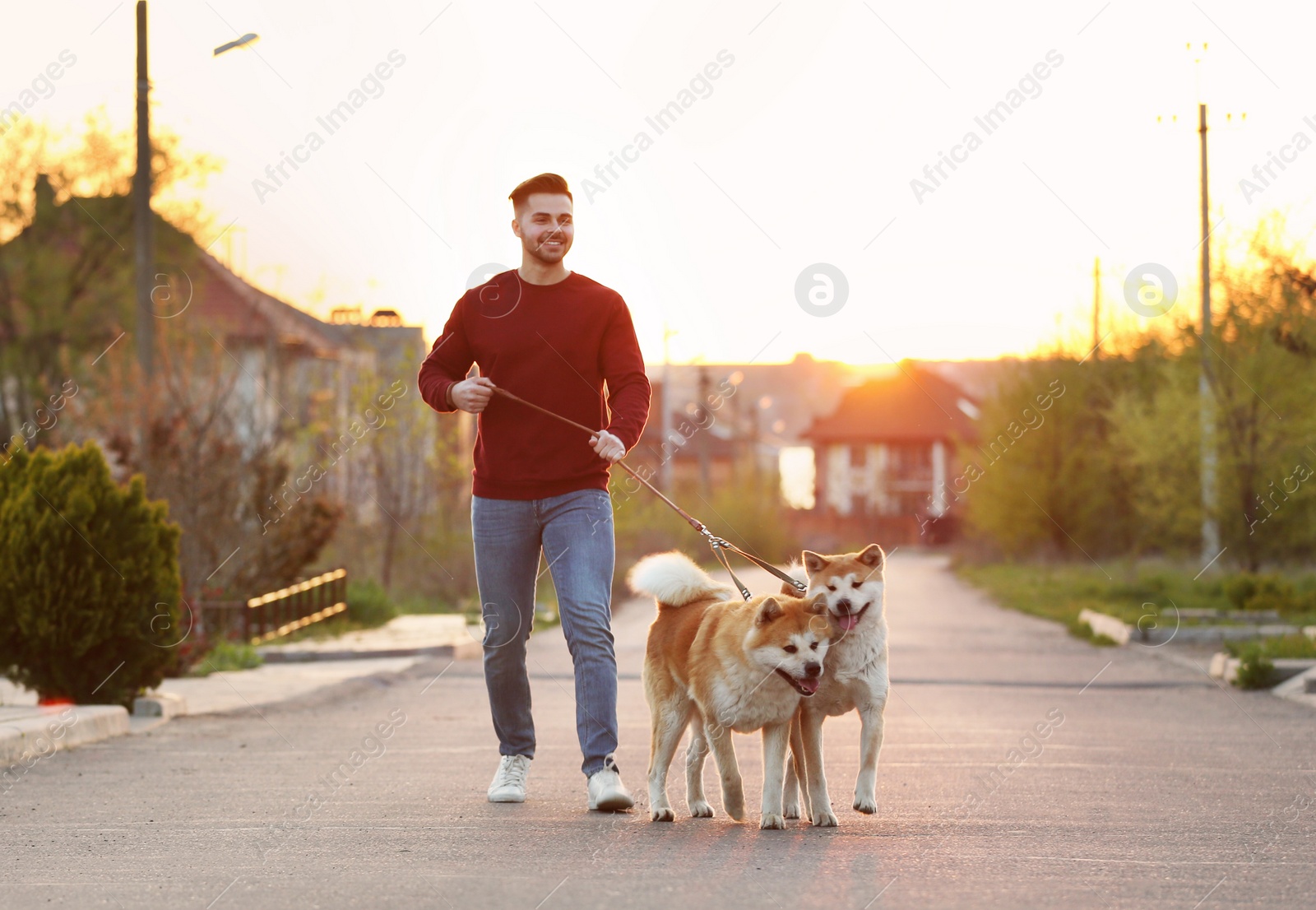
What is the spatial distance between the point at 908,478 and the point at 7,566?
8732 centimetres

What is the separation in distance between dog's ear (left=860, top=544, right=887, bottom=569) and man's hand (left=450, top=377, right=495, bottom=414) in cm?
163

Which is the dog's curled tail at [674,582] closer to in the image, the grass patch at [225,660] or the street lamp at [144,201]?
the grass patch at [225,660]

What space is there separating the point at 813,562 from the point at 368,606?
15.6 meters

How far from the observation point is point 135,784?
7.72 metres

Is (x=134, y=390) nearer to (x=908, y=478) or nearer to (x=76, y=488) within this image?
(x=76, y=488)

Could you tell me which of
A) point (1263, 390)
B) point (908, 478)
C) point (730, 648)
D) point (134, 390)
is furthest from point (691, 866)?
point (908, 478)

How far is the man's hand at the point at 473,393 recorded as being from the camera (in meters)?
6.35

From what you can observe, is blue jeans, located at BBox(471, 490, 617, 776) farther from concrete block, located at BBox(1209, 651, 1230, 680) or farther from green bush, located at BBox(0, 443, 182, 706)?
concrete block, located at BBox(1209, 651, 1230, 680)

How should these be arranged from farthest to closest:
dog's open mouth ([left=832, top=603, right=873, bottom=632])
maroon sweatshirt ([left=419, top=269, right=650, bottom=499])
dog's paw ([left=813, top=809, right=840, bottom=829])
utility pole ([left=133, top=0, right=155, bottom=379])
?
utility pole ([left=133, top=0, right=155, bottom=379]), maroon sweatshirt ([left=419, top=269, right=650, bottom=499]), dog's open mouth ([left=832, top=603, right=873, bottom=632]), dog's paw ([left=813, top=809, right=840, bottom=829])

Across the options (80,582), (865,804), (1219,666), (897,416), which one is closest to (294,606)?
(80,582)

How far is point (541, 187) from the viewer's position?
21.6 feet

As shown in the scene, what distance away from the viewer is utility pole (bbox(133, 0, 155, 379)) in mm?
15430

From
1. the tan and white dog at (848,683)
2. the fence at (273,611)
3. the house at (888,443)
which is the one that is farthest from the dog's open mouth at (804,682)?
the house at (888,443)

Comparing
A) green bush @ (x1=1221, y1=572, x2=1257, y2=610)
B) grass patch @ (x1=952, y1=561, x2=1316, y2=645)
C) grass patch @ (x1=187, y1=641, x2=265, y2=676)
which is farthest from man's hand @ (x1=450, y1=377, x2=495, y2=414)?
green bush @ (x1=1221, y1=572, x2=1257, y2=610)
